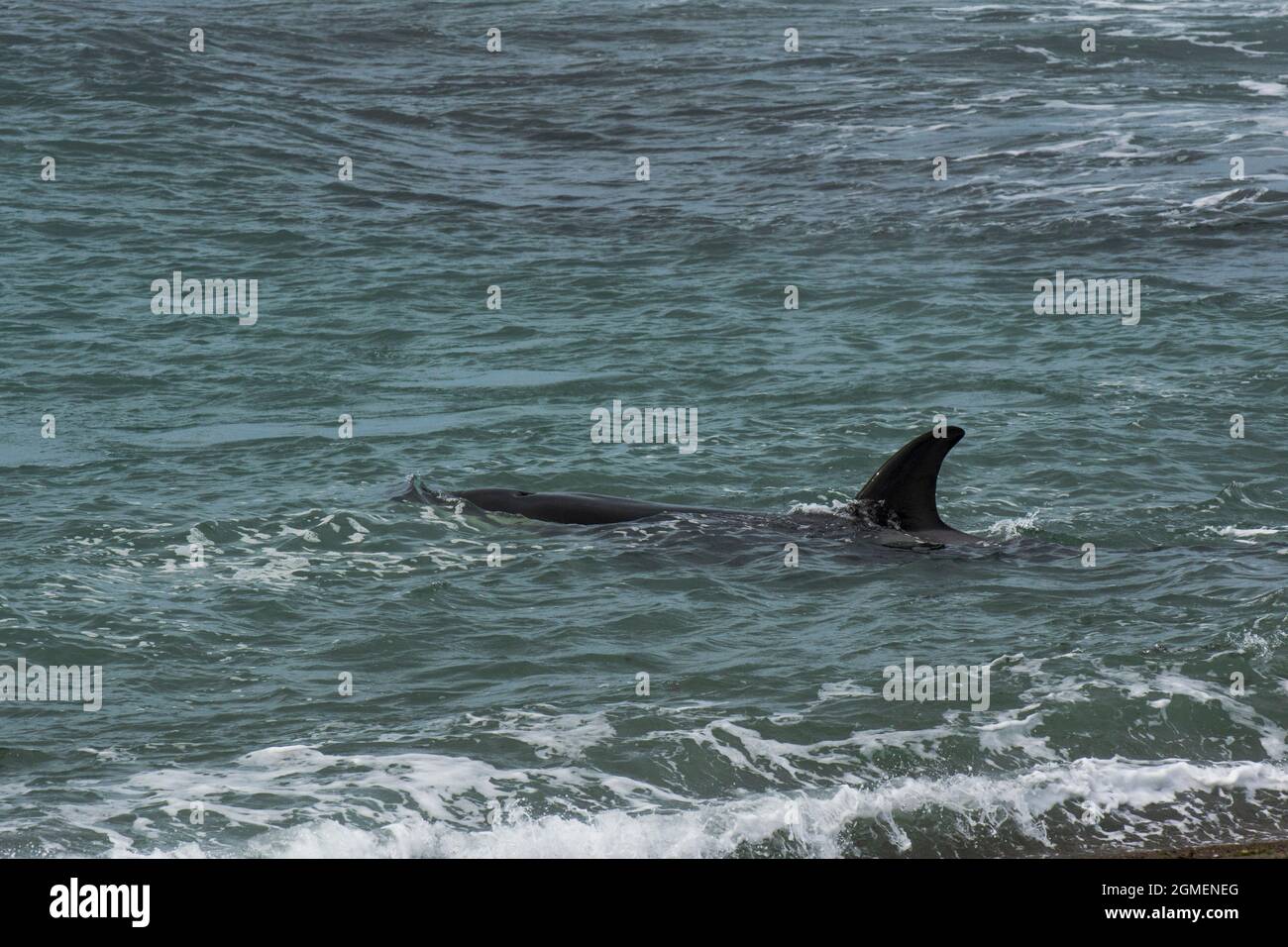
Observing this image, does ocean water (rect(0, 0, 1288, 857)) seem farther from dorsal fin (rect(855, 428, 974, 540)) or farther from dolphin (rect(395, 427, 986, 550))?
dorsal fin (rect(855, 428, 974, 540))

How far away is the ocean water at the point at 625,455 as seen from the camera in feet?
33.3

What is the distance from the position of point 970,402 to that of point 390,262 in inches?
433

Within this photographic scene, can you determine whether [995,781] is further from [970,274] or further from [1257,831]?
[970,274]

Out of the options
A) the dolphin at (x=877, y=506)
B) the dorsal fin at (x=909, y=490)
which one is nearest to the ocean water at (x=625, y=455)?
the dolphin at (x=877, y=506)

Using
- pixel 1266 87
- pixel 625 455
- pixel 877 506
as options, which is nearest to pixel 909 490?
pixel 877 506

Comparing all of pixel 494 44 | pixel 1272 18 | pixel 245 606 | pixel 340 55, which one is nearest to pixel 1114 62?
pixel 1272 18

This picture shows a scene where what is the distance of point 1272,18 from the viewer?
49.2m

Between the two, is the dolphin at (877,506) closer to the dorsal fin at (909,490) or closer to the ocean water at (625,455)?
the dorsal fin at (909,490)

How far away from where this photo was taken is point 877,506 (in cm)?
1449

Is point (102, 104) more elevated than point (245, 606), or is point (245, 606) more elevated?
point (102, 104)

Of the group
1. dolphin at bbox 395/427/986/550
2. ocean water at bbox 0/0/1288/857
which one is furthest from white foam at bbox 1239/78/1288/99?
dolphin at bbox 395/427/986/550

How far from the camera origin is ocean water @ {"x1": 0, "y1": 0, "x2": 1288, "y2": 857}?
1015cm

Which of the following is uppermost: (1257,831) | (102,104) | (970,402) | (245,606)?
(102,104)

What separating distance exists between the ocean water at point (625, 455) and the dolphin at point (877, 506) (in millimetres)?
265
